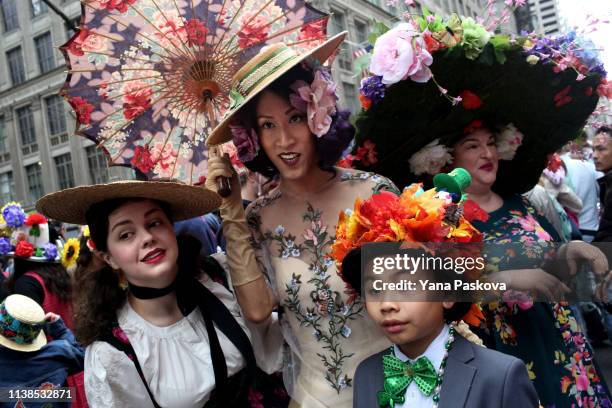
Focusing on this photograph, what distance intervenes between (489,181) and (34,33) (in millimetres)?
28083

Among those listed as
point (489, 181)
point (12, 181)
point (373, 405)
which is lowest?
point (373, 405)

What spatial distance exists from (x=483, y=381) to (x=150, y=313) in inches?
49.6

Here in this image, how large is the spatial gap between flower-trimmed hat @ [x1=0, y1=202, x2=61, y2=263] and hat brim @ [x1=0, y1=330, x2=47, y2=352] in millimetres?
1505

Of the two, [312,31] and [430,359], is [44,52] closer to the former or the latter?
[312,31]

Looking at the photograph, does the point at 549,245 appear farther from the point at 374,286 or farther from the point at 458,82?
the point at 374,286

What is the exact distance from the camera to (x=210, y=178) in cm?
220

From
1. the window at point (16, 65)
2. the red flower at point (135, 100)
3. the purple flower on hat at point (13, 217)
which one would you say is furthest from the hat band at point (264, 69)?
the window at point (16, 65)

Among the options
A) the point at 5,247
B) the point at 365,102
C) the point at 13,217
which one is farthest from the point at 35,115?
the point at 365,102

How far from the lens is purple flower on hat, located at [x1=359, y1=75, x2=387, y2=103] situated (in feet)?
7.27

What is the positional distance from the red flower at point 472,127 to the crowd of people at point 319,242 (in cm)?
1

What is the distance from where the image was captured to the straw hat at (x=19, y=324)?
3326 mm

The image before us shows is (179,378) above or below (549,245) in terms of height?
below

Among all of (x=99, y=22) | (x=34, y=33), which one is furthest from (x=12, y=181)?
(x=99, y=22)

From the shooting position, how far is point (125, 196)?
2092 mm
